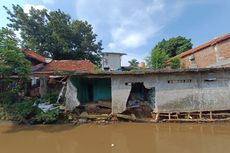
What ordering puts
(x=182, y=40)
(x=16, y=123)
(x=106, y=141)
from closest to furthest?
1. (x=106, y=141)
2. (x=16, y=123)
3. (x=182, y=40)

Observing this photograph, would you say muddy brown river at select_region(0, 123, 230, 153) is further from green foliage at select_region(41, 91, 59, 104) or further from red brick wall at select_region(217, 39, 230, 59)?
red brick wall at select_region(217, 39, 230, 59)

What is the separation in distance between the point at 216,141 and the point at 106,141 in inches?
175

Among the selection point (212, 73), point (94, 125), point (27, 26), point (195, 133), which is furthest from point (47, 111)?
point (27, 26)

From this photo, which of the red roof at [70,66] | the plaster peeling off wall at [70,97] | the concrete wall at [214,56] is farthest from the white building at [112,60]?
the plaster peeling off wall at [70,97]

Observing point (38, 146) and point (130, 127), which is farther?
point (130, 127)

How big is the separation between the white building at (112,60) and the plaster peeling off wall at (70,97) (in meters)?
14.1

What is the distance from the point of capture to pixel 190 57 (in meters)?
23.0

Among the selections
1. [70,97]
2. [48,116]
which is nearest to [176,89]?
[70,97]

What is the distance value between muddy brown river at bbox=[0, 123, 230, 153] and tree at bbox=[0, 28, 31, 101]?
3.08m

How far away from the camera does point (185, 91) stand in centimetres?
1336

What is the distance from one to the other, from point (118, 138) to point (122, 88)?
432 cm

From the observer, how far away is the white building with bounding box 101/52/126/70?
2781 centimetres

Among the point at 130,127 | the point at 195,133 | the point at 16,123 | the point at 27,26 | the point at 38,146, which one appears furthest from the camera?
the point at 27,26

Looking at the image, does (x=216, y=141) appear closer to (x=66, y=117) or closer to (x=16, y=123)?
(x=66, y=117)
